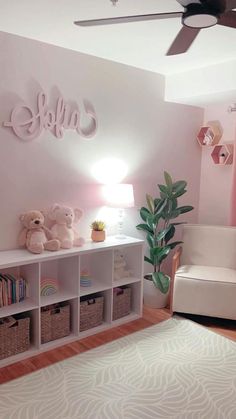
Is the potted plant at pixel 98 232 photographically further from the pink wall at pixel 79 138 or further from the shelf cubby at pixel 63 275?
the shelf cubby at pixel 63 275

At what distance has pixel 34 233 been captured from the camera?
262 centimetres

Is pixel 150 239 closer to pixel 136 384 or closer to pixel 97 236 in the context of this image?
pixel 97 236

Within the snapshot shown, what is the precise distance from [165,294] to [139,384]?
125 centimetres

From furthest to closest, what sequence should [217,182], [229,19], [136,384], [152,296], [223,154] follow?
[217,182] < [223,154] < [152,296] < [136,384] < [229,19]

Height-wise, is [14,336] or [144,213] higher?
[144,213]

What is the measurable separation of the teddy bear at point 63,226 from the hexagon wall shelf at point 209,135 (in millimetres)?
1866

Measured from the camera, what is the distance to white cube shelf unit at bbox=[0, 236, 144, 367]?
247 cm

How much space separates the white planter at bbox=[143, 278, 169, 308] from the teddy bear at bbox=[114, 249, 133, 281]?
291 mm

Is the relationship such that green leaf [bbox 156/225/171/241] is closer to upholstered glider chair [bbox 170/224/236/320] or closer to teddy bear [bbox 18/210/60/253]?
upholstered glider chair [bbox 170/224/236/320]

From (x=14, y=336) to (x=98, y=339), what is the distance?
0.69 m

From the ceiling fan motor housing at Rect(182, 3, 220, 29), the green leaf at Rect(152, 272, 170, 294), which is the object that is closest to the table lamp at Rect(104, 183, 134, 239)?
the green leaf at Rect(152, 272, 170, 294)

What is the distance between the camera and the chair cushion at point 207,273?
2.98m

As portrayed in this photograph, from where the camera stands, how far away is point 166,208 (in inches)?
129

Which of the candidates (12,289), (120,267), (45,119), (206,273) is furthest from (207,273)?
(45,119)
